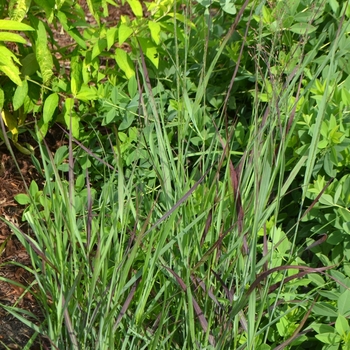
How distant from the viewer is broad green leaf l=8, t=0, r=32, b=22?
2.40m

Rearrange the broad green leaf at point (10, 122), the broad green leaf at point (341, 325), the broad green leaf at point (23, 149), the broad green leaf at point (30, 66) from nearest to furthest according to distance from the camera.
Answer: the broad green leaf at point (341, 325) < the broad green leaf at point (30, 66) < the broad green leaf at point (10, 122) < the broad green leaf at point (23, 149)

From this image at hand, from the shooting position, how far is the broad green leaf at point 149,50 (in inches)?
101

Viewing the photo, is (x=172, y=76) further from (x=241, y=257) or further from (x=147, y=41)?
(x=241, y=257)

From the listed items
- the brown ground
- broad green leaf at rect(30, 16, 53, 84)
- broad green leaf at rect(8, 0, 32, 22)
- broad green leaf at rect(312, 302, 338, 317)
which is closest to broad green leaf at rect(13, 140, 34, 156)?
the brown ground

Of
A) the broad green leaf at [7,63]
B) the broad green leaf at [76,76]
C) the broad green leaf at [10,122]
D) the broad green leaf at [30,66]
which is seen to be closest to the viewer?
the broad green leaf at [7,63]

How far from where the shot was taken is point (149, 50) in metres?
2.58

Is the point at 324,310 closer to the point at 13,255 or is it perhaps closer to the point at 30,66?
the point at 13,255

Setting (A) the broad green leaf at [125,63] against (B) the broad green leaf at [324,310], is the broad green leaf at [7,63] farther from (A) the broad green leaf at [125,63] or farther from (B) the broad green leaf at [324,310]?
(B) the broad green leaf at [324,310]

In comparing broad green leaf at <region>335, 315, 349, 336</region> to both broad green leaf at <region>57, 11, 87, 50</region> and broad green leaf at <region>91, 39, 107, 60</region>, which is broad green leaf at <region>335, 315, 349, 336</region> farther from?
broad green leaf at <region>57, 11, 87, 50</region>

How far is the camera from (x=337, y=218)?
211 cm

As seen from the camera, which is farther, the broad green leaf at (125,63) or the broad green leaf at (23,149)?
the broad green leaf at (23,149)

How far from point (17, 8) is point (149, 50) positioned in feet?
1.75

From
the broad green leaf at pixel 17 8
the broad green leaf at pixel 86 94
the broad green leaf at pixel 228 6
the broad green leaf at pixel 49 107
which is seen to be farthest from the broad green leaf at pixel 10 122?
the broad green leaf at pixel 228 6

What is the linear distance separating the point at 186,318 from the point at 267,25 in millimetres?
1268
